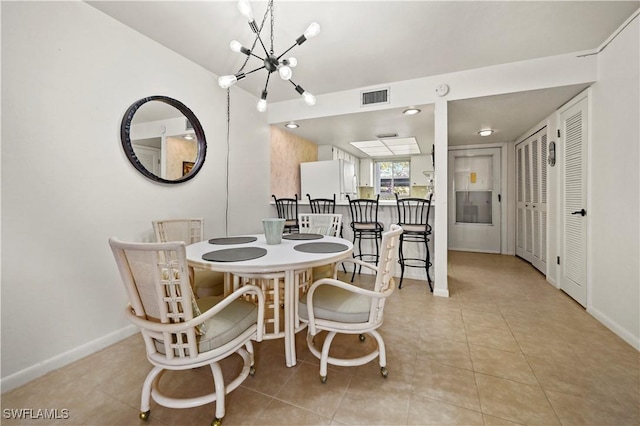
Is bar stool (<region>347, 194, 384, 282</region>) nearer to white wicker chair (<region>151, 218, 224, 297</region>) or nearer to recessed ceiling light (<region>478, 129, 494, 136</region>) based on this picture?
white wicker chair (<region>151, 218, 224, 297</region>)

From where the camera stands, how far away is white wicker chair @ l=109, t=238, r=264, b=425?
3.26ft

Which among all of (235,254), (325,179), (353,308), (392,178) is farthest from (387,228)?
(392,178)

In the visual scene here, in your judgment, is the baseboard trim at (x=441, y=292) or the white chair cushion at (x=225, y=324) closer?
the white chair cushion at (x=225, y=324)

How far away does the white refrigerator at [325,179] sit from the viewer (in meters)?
4.42

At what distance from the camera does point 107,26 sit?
1921mm

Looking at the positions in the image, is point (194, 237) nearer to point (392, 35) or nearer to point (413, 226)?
point (413, 226)

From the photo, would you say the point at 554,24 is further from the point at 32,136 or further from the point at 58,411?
the point at 58,411

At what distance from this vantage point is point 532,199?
12.8 ft

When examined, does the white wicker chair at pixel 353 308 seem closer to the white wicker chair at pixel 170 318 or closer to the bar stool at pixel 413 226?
the white wicker chair at pixel 170 318

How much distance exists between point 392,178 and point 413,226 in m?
4.86

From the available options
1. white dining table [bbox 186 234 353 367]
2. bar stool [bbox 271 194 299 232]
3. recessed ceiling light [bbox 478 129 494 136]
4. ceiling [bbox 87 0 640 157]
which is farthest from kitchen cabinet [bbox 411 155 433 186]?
white dining table [bbox 186 234 353 367]

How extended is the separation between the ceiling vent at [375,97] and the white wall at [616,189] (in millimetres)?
1873

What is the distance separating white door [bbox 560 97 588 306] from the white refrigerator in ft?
9.28

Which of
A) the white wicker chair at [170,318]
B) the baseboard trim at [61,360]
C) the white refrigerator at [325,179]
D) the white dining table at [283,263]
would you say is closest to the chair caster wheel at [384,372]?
the white dining table at [283,263]
